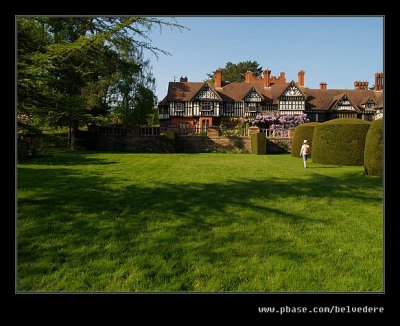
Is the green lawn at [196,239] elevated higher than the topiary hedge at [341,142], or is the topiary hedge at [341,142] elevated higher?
the topiary hedge at [341,142]

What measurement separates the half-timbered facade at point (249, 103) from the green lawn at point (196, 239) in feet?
127

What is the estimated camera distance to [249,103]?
47.7 meters

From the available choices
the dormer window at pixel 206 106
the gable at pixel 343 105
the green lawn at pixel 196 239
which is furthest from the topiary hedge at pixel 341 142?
the gable at pixel 343 105

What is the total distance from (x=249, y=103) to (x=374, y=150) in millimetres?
35647

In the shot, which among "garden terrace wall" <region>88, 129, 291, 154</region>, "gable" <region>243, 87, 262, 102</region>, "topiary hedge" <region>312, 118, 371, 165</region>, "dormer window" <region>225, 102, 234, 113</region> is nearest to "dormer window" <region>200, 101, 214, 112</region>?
"dormer window" <region>225, 102, 234, 113</region>

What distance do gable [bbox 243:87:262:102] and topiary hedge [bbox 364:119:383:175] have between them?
1369 inches

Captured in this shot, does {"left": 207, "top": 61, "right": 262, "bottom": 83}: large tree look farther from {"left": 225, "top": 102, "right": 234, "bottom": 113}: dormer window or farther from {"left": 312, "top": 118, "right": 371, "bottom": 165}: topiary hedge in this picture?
{"left": 312, "top": 118, "right": 371, "bottom": 165}: topiary hedge

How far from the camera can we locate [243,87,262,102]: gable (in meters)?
47.2

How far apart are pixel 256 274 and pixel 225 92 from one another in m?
46.9

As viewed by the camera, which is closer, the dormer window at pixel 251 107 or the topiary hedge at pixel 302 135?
the topiary hedge at pixel 302 135

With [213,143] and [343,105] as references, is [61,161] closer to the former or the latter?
[213,143]

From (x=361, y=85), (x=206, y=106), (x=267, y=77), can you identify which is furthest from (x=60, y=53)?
(x=361, y=85)

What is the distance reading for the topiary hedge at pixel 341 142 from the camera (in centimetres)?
1745

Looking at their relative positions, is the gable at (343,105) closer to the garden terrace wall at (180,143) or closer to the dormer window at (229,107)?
the dormer window at (229,107)
